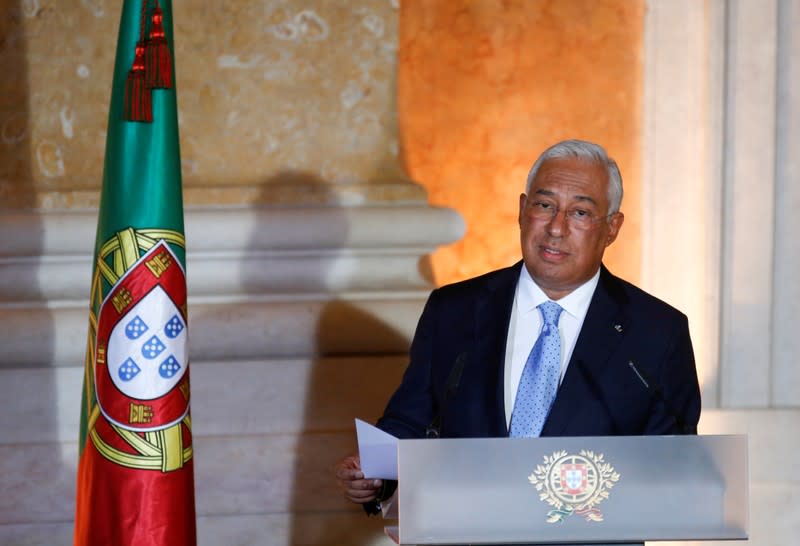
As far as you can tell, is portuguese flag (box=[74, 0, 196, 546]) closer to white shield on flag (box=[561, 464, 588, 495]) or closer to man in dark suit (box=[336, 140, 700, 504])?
man in dark suit (box=[336, 140, 700, 504])

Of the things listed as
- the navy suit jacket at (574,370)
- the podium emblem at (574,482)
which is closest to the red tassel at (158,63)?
the navy suit jacket at (574,370)

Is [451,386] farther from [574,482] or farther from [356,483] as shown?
[574,482]

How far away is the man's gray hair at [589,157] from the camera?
7.69ft

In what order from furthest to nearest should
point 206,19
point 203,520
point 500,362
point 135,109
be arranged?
point 206,19
point 203,520
point 135,109
point 500,362

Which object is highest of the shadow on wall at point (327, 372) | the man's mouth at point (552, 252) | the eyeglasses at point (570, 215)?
the eyeglasses at point (570, 215)

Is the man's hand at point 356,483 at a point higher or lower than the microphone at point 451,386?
lower

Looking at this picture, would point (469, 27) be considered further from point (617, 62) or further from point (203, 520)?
point (203, 520)

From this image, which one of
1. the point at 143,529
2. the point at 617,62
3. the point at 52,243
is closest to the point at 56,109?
the point at 52,243

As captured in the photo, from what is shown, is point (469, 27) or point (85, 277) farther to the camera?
point (469, 27)

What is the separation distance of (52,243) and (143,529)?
51.0 inches

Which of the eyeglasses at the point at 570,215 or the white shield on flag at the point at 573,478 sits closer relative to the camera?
the white shield on flag at the point at 573,478

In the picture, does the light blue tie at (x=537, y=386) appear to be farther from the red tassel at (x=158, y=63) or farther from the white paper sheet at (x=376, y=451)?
the red tassel at (x=158, y=63)

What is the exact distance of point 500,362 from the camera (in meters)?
2.31

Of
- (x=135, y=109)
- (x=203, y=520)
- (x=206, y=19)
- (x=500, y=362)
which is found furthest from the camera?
(x=206, y=19)
